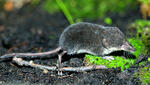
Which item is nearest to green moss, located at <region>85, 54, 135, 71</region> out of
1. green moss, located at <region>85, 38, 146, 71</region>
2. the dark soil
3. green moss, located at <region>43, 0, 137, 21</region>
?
green moss, located at <region>85, 38, 146, 71</region>

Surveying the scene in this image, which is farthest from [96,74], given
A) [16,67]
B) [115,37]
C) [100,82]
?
[16,67]

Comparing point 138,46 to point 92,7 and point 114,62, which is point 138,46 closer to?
point 114,62

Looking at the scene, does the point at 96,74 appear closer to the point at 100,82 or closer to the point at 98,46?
the point at 100,82

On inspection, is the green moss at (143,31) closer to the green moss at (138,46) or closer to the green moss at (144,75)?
the green moss at (138,46)

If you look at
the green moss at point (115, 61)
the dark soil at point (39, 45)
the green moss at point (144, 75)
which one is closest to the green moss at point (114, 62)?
the green moss at point (115, 61)

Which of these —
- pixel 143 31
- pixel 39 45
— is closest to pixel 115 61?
pixel 143 31
